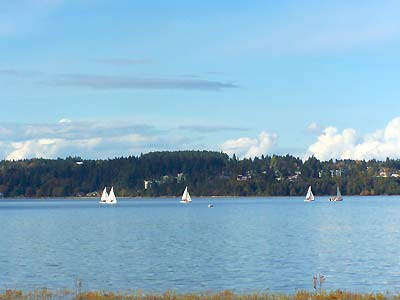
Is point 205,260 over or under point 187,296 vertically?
over

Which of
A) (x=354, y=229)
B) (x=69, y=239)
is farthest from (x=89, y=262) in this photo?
(x=354, y=229)

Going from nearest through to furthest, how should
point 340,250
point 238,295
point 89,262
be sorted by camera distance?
1. point 238,295
2. point 89,262
3. point 340,250

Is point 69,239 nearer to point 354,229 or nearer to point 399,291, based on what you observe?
point 354,229

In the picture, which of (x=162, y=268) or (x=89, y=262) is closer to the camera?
(x=162, y=268)

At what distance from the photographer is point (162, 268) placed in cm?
6444

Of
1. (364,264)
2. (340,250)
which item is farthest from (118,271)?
(340,250)

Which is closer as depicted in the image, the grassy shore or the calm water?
the grassy shore

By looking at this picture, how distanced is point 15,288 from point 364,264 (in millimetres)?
28191

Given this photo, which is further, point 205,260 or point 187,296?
point 205,260

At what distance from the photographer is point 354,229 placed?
377 ft

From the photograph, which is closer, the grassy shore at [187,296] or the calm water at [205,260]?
the grassy shore at [187,296]

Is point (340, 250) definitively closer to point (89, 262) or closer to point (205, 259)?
point (205, 259)

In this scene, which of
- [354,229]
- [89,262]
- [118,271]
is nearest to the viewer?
[118,271]

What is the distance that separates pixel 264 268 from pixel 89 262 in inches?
621
